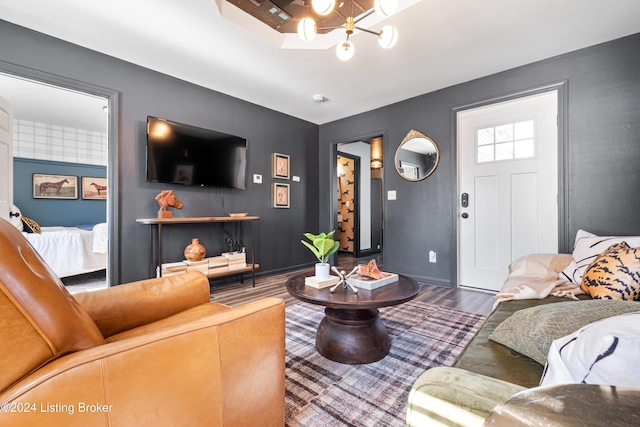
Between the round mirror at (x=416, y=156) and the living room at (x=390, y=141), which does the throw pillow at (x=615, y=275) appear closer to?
the living room at (x=390, y=141)

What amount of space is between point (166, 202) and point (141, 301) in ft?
6.04

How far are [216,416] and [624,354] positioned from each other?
959 millimetres

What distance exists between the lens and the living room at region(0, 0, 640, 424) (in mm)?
2377

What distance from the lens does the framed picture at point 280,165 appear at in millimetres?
4098

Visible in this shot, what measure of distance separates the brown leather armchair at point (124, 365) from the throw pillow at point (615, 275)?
5.46ft

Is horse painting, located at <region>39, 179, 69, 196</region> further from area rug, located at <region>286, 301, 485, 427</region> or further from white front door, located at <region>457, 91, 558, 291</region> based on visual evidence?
white front door, located at <region>457, 91, 558, 291</region>

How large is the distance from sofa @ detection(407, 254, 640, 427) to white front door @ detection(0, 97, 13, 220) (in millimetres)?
3590

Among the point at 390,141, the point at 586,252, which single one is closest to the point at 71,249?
the point at 390,141

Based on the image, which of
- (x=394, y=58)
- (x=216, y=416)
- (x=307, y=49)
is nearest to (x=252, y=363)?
(x=216, y=416)

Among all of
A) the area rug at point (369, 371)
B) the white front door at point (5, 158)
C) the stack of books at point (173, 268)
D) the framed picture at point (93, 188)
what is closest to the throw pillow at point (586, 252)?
the area rug at point (369, 371)

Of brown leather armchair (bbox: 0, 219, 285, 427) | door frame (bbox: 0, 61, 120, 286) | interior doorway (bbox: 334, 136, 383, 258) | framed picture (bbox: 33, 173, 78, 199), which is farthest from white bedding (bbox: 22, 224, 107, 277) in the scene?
interior doorway (bbox: 334, 136, 383, 258)

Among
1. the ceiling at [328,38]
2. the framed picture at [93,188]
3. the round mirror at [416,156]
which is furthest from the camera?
the framed picture at [93,188]

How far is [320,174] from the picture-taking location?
15.8ft

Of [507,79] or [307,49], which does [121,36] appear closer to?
[307,49]
